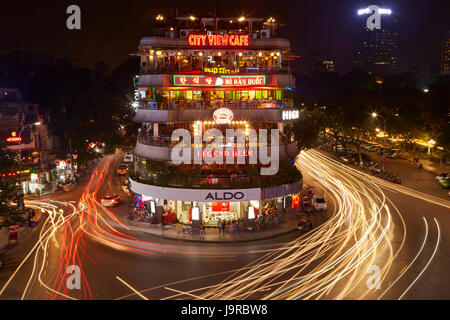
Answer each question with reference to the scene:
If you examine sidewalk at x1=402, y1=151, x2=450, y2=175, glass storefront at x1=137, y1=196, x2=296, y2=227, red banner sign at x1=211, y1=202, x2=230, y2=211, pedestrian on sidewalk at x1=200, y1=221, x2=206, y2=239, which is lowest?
sidewalk at x1=402, y1=151, x2=450, y2=175

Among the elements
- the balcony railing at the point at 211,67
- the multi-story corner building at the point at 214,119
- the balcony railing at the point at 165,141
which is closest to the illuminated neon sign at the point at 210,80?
the multi-story corner building at the point at 214,119

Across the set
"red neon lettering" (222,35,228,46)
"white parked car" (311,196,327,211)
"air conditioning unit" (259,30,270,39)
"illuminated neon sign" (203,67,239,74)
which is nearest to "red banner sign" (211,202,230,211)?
"white parked car" (311,196,327,211)

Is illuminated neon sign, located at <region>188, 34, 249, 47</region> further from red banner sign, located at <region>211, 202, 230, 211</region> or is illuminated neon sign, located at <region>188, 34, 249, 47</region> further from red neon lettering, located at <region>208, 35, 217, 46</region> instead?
red banner sign, located at <region>211, 202, 230, 211</region>

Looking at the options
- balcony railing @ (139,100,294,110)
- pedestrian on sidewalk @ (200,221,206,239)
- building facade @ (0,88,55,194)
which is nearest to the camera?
pedestrian on sidewalk @ (200,221,206,239)

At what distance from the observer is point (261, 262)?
88.1ft

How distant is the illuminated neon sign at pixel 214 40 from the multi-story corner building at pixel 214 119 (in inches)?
3.8

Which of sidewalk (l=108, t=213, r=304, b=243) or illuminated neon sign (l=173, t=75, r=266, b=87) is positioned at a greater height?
illuminated neon sign (l=173, t=75, r=266, b=87)

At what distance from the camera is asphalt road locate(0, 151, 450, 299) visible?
22047 mm

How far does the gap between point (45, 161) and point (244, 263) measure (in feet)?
140

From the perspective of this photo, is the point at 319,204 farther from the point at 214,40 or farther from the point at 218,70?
the point at 214,40

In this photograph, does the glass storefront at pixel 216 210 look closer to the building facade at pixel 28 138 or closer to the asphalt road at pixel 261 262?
the asphalt road at pixel 261 262

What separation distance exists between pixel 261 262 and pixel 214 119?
16.5 meters

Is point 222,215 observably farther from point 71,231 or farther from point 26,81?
point 26,81

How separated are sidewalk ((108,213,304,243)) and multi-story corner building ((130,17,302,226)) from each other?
193cm
